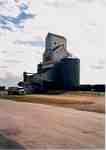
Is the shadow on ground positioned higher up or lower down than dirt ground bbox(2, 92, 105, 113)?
higher up

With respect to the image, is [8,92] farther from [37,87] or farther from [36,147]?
[36,147]

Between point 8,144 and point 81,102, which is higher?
point 8,144

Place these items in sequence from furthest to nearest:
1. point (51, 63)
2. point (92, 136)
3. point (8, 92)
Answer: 1. point (51, 63)
2. point (8, 92)
3. point (92, 136)

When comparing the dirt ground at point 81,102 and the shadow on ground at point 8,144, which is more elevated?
the shadow on ground at point 8,144

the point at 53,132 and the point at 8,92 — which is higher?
the point at 53,132

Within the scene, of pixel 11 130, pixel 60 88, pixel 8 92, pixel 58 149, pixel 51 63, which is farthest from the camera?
pixel 51 63

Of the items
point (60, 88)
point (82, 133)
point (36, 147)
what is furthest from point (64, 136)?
point (60, 88)

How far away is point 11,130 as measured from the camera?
1251 cm

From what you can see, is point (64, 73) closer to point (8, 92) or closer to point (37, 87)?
point (37, 87)

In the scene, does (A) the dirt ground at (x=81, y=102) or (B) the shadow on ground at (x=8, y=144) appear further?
(A) the dirt ground at (x=81, y=102)

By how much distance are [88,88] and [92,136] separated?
4960 cm

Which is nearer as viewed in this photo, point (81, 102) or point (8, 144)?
point (8, 144)

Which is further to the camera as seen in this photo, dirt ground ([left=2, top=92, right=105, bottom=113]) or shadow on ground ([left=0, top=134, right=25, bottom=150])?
dirt ground ([left=2, top=92, right=105, bottom=113])

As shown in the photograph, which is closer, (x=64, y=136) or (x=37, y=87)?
(x=64, y=136)
